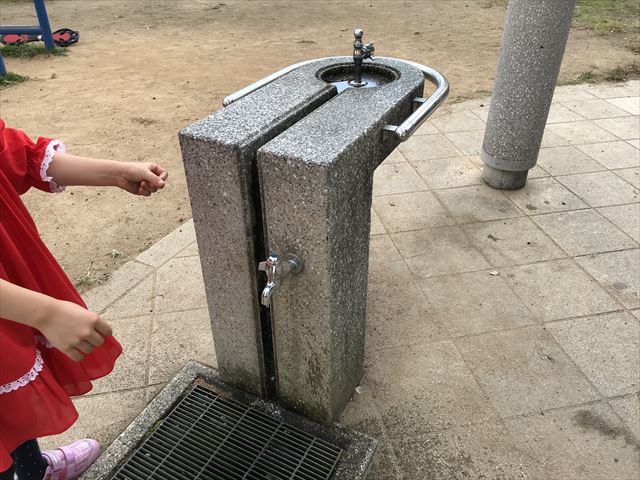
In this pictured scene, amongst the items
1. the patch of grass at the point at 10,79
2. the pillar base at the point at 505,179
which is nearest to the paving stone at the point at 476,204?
the pillar base at the point at 505,179

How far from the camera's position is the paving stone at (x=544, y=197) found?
4.08 metres

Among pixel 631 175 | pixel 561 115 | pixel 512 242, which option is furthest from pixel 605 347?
pixel 561 115

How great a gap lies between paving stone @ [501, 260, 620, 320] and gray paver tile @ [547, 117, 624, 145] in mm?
2159

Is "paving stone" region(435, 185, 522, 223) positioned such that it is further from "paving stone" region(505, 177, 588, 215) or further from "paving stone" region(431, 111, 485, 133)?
"paving stone" region(431, 111, 485, 133)

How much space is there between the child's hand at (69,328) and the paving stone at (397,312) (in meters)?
1.79

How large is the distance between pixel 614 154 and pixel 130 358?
449cm

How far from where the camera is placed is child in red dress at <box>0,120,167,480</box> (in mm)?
1299

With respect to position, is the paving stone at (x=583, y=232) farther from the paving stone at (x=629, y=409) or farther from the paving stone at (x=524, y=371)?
the paving stone at (x=629, y=409)

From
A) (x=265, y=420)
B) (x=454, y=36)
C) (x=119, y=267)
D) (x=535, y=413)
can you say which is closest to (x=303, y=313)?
(x=265, y=420)

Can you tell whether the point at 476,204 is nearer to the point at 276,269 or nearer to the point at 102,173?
the point at 276,269

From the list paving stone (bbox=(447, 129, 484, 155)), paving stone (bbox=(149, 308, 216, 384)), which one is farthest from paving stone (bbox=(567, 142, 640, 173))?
paving stone (bbox=(149, 308, 216, 384))

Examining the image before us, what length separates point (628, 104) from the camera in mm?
5852

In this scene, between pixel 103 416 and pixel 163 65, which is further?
pixel 163 65

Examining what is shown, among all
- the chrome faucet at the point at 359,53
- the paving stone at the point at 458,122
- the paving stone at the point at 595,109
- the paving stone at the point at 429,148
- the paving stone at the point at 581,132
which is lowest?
the paving stone at the point at 429,148
